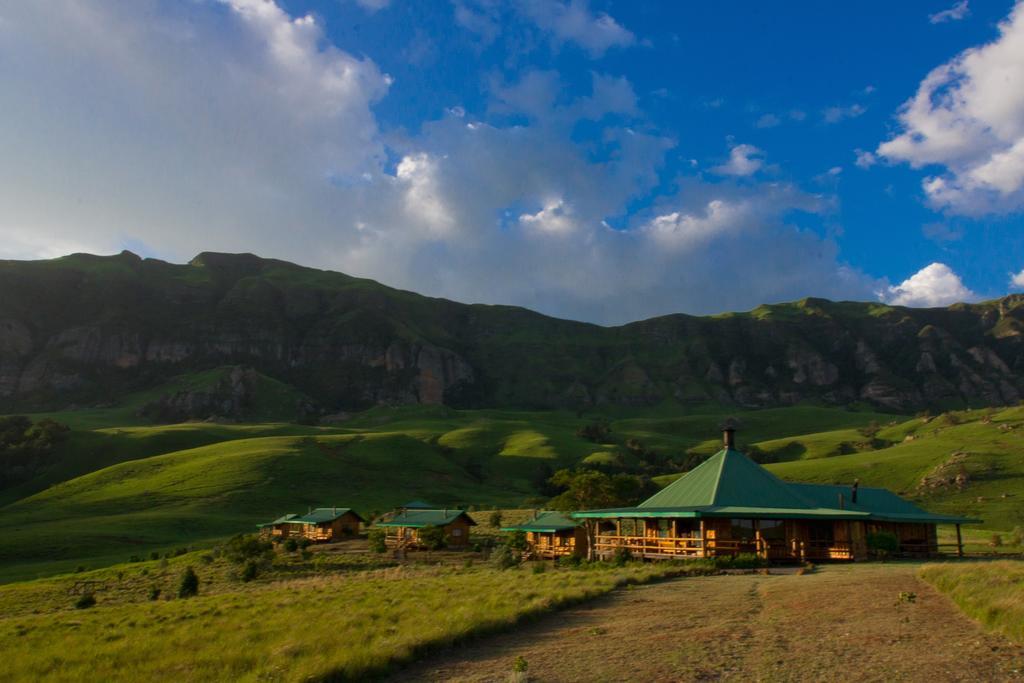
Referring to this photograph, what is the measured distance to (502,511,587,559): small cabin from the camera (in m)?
41.4

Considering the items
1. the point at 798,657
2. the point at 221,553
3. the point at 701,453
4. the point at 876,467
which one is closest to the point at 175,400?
the point at 701,453

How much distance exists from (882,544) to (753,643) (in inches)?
954

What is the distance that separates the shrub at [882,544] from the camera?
32.8 metres

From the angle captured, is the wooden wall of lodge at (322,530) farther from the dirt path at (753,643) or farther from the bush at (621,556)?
the dirt path at (753,643)

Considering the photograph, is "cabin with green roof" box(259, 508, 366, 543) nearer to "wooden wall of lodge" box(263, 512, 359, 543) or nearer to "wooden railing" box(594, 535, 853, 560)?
"wooden wall of lodge" box(263, 512, 359, 543)

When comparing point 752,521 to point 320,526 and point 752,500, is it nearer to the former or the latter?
point 752,500

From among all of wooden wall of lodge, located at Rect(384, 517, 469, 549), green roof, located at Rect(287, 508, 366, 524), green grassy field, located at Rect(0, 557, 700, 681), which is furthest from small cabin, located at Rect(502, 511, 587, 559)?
green roof, located at Rect(287, 508, 366, 524)

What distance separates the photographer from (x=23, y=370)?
192 meters

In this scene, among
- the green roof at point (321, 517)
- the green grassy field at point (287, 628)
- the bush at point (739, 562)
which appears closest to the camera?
the green grassy field at point (287, 628)

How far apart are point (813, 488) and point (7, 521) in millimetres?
73353

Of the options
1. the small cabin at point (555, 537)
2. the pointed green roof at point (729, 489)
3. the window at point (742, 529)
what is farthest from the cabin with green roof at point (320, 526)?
the window at point (742, 529)

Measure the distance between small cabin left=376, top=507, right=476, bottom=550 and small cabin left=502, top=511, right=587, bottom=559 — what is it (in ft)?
25.4

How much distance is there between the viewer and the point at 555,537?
141 feet

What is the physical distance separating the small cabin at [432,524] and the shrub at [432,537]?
549 mm
